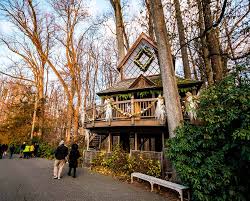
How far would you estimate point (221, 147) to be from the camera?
5508 mm

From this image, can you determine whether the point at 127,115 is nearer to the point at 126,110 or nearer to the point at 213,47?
the point at 126,110

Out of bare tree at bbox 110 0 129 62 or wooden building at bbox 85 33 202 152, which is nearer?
Result: wooden building at bbox 85 33 202 152

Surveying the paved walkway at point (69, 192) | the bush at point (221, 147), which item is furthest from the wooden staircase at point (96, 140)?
the bush at point (221, 147)

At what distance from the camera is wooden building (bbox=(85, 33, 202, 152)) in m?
11.4

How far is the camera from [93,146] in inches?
681

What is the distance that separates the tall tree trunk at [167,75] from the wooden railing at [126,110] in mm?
2742

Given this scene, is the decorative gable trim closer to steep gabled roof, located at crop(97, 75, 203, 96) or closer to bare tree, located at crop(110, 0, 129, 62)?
steep gabled roof, located at crop(97, 75, 203, 96)

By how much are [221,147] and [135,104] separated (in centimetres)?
683

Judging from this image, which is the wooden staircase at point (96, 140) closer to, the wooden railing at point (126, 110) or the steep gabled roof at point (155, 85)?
the wooden railing at point (126, 110)

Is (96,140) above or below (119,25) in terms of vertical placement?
below

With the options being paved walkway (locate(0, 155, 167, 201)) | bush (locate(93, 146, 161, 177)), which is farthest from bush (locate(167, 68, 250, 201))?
bush (locate(93, 146, 161, 177))

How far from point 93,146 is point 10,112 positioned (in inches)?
617

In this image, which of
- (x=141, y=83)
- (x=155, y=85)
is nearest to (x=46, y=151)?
(x=141, y=83)

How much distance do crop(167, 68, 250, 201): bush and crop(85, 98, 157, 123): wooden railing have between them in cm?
526
